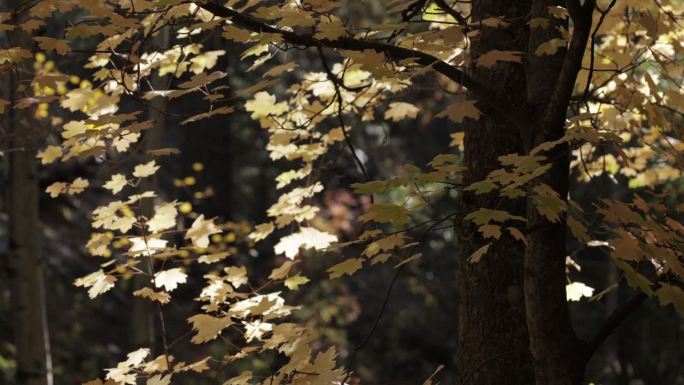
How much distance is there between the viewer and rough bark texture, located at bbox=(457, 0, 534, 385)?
3.17 metres

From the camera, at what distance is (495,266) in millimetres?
3172

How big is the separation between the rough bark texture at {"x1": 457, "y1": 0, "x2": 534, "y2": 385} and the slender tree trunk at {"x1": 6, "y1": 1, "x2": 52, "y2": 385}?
3.07m

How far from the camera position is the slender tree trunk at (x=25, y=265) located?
5.07 m

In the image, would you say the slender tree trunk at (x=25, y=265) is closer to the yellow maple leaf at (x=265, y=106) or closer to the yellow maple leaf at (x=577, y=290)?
the yellow maple leaf at (x=265, y=106)

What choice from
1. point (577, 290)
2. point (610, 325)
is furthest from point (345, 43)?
point (577, 290)

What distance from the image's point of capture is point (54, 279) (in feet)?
35.5

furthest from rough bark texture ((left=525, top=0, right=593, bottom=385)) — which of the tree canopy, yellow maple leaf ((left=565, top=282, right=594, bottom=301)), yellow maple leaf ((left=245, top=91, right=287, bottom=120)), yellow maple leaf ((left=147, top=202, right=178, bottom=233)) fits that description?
yellow maple leaf ((left=147, top=202, right=178, bottom=233))

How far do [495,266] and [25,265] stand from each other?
331 centimetres

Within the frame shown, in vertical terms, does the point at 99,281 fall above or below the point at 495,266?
below

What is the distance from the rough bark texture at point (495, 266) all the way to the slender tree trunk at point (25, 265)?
10.1 ft

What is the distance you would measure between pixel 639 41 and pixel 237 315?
2613mm

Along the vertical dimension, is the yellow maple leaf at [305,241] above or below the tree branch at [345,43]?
below

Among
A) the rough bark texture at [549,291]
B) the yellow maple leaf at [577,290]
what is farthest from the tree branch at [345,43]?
the yellow maple leaf at [577,290]

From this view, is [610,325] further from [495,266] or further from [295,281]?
[295,281]
